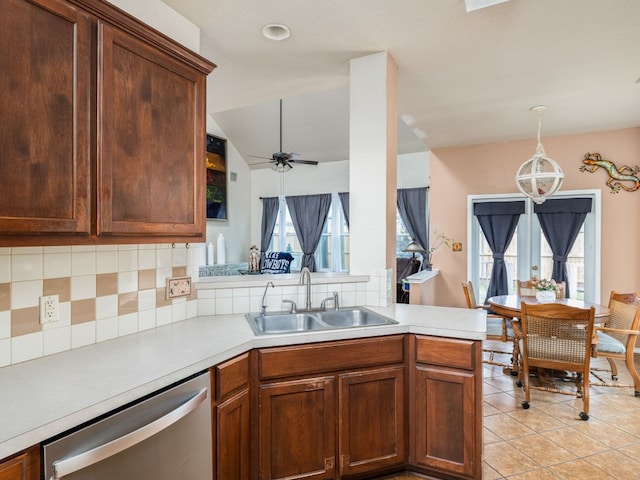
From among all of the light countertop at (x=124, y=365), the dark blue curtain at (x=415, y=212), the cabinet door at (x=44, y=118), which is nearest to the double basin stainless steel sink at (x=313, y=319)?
the light countertop at (x=124, y=365)

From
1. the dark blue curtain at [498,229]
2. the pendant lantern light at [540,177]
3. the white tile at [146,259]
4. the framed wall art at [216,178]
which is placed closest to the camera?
the white tile at [146,259]

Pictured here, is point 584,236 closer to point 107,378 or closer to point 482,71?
point 482,71

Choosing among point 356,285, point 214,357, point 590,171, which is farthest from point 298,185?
point 214,357

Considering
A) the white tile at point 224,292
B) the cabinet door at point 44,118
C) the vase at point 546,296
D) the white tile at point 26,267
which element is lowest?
the vase at point 546,296

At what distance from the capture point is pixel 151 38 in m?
1.64

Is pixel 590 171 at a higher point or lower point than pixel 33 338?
higher

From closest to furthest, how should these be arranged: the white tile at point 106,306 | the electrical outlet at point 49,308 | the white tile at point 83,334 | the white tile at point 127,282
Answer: the electrical outlet at point 49,308 → the white tile at point 83,334 → the white tile at point 106,306 → the white tile at point 127,282

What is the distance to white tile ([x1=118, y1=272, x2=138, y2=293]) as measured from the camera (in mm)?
1874

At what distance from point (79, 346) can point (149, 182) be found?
2.58 feet

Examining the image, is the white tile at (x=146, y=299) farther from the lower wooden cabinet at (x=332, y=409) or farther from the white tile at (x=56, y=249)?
the lower wooden cabinet at (x=332, y=409)

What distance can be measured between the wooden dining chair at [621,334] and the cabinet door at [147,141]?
337cm

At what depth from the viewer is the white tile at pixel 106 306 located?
1.77 m

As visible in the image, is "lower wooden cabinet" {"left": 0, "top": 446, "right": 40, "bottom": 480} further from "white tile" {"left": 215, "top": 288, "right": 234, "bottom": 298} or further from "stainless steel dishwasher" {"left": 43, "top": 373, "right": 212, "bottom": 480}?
"white tile" {"left": 215, "top": 288, "right": 234, "bottom": 298}

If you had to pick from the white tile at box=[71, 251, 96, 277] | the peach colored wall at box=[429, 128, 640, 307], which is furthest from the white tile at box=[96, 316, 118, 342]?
the peach colored wall at box=[429, 128, 640, 307]
